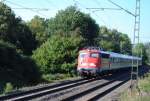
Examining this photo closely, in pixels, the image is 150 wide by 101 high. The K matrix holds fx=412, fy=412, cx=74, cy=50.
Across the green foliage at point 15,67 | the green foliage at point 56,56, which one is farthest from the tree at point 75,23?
the green foliage at point 15,67

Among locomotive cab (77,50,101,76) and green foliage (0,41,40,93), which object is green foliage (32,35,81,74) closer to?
locomotive cab (77,50,101,76)

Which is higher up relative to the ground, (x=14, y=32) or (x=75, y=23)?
(x=75, y=23)

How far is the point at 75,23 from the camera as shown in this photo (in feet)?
314

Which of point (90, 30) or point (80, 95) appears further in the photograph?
point (90, 30)

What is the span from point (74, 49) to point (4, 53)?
15100 mm

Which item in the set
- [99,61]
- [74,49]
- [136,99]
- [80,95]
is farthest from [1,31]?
[136,99]

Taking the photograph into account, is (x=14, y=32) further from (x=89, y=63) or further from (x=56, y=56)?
(x=89, y=63)

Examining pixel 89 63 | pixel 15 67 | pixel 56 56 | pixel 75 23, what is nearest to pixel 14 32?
pixel 56 56

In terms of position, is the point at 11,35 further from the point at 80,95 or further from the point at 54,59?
the point at 80,95

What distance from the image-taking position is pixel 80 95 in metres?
24.9

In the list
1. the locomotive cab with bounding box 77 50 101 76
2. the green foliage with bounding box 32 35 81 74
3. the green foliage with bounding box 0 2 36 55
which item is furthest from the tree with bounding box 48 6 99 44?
the locomotive cab with bounding box 77 50 101 76

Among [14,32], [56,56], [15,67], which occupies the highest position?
[14,32]

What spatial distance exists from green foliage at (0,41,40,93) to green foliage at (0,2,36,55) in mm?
21360

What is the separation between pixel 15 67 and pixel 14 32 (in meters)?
28.7
